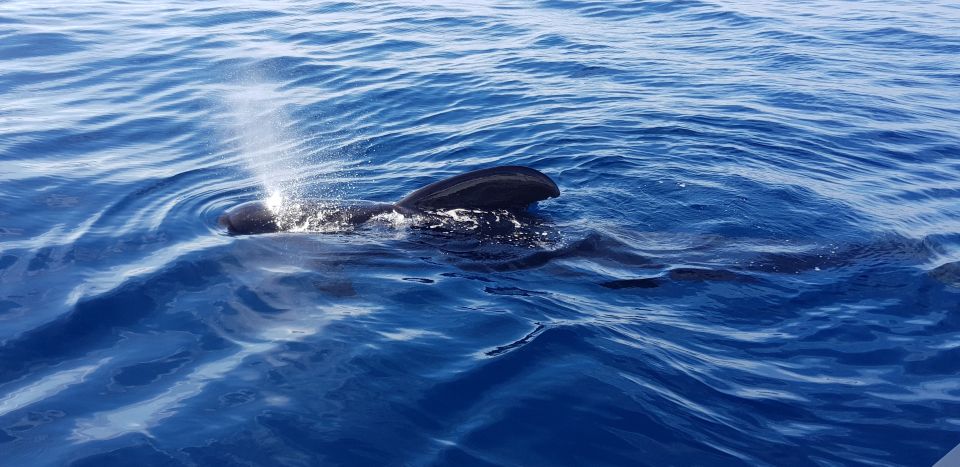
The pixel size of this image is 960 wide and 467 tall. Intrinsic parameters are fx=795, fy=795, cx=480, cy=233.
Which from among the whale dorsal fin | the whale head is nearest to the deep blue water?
the whale head

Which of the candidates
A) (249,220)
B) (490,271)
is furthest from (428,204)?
(249,220)

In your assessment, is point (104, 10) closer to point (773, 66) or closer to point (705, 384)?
point (773, 66)

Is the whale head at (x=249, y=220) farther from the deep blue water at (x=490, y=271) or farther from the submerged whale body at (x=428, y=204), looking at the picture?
the deep blue water at (x=490, y=271)

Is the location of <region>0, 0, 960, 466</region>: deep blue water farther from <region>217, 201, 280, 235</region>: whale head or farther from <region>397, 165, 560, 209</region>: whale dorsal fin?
<region>397, 165, 560, 209</region>: whale dorsal fin

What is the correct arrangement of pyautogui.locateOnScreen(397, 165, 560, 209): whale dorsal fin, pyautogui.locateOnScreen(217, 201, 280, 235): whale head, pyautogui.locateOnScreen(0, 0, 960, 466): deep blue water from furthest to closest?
pyautogui.locateOnScreen(217, 201, 280, 235): whale head → pyautogui.locateOnScreen(397, 165, 560, 209): whale dorsal fin → pyautogui.locateOnScreen(0, 0, 960, 466): deep blue water

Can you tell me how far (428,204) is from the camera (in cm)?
845

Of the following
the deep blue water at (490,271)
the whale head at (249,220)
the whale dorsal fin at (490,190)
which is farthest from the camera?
the whale head at (249,220)

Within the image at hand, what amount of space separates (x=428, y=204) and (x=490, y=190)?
0.74m

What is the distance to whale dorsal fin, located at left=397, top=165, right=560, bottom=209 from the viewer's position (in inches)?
314

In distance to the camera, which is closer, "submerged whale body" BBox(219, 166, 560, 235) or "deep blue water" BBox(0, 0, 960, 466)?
"deep blue water" BBox(0, 0, 960, 466)

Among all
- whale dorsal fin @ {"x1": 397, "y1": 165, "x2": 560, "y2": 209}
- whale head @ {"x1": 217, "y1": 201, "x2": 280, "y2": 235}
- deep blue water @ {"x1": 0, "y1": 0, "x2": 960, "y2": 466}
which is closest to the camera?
deep blue water @ {"x1": 0, "y1": 0, "x2": 960, "y2": 466}

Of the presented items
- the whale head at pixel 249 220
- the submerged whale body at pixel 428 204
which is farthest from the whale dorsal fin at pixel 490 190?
the whale head at pixel 249 220

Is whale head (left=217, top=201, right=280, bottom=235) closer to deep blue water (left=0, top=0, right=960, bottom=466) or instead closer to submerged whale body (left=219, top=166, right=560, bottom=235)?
submerged whale body (left=219, top=166, right=560, bottom=235)

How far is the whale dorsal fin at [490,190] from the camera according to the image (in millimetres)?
7988
